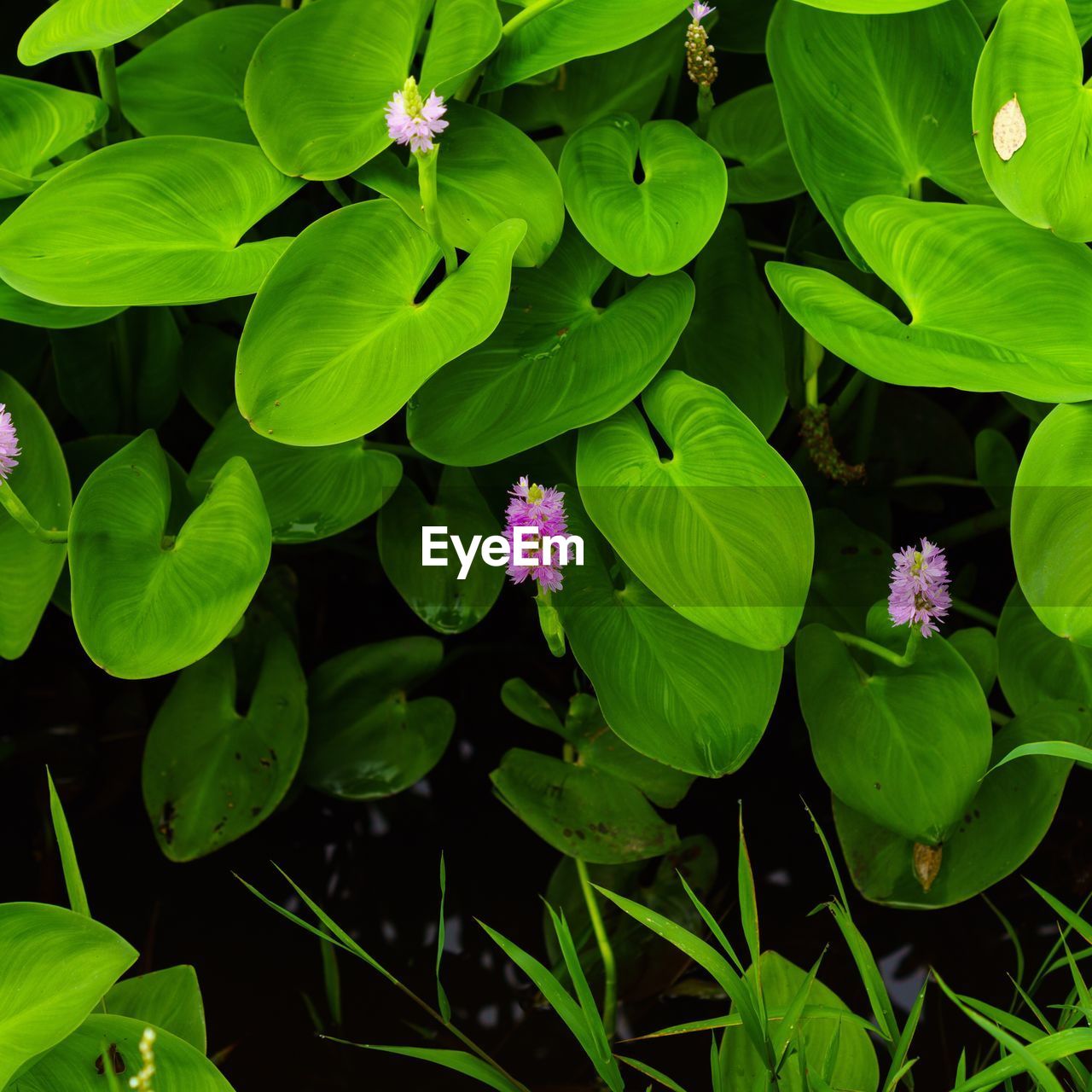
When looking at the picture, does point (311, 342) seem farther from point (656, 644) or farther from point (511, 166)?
point (656, 644)

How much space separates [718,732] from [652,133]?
522 millimetres

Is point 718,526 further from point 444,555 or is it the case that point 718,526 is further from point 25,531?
point 25,531

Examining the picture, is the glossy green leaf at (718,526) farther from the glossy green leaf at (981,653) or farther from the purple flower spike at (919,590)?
the glossy green leaf at (981,653)

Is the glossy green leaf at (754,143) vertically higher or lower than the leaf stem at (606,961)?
higher

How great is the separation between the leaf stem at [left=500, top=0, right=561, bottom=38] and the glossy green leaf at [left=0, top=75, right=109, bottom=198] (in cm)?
36

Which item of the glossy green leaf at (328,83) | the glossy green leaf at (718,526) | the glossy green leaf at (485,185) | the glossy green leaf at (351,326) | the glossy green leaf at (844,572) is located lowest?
the glossy green leaf at (844,572)

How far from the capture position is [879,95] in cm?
96

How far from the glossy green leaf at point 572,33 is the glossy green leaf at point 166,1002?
76 centimetres

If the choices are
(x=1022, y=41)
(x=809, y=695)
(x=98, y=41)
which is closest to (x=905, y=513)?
(x=809, y=695)

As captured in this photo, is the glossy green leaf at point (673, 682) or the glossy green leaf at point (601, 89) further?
the glossy green leaf at point (601, 89)

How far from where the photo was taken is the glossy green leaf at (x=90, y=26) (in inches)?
33.1

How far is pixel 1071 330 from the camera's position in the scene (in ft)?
2.74

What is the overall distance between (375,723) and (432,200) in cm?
52

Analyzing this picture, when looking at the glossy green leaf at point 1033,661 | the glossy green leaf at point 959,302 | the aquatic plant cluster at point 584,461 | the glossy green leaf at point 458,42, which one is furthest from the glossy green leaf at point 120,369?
the glossy green leaf at point 1033,661
